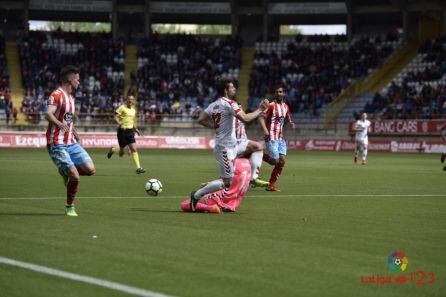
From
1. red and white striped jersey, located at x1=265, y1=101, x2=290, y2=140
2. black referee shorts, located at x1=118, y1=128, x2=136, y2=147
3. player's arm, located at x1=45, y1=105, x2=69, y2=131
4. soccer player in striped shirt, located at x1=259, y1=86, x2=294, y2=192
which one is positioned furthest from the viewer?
black referee shorts, located at x1=118, y1=128, x2=136, y2=147

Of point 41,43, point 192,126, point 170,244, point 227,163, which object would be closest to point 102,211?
point 227,163

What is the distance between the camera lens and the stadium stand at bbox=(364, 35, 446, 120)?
50781 mm

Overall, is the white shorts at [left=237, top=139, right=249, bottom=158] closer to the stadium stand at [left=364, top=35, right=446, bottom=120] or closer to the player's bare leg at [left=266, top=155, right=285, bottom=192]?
the player's bare leg at [left=266, top=155, right=285, bottom=192]

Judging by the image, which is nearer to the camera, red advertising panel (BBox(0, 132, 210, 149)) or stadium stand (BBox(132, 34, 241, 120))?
red advertising panel (BBox(0, 132, 210, 149))

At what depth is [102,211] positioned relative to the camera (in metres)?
12.8

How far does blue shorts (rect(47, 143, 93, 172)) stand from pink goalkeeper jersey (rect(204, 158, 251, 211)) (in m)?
2.10

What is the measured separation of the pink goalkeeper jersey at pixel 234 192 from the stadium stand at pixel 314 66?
42.1 meters

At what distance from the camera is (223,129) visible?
12703mm

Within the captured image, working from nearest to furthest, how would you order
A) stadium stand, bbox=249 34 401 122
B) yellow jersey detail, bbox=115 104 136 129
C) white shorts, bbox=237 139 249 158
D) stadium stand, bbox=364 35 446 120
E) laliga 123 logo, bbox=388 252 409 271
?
laliga 123 logo, bbox=388 252 409 271 → white shorts, bbox=237 139 249 158 → yellow jersey detail, bbox=115 104 136 129 → stadium stand, bbox=364 35 446 120 → stadium stand, bbox=249 34 401 122

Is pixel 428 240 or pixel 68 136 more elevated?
pixel 68 136

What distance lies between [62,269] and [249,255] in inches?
76.5

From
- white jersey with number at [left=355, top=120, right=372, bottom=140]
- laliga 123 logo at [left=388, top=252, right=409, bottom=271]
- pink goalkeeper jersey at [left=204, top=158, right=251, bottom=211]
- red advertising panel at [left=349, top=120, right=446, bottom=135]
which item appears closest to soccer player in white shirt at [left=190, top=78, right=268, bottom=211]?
pink goalkeeper jersey at [left=204, top=158, right=251, bottom=211]

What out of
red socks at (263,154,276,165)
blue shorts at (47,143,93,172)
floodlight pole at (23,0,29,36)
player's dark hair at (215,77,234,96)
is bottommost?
red socks at (263,154,276,165)

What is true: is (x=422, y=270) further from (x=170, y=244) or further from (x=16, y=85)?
(x=16, y=85)
